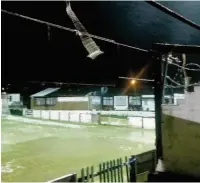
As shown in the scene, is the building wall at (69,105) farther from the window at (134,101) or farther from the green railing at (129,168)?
the green railing at (129,168)

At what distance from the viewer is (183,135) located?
23.7 ft

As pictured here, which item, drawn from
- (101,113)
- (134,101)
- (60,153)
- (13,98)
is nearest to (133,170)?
(60,153)

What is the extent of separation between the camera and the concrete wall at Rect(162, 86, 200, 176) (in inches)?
277

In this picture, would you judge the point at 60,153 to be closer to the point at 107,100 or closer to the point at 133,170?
→ the point at 133,170

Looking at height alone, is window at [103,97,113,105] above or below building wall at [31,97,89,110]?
above

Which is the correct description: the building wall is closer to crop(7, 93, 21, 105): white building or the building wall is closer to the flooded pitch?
crop(7, 93, 21, 105): white building

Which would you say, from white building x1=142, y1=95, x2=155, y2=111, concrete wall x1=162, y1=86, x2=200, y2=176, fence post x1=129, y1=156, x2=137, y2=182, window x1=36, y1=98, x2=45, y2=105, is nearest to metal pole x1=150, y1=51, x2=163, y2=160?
concrete wall x1=162, y1=86, x2=200, y2=176

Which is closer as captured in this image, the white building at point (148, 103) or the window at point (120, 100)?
the white building at point (148, 103)

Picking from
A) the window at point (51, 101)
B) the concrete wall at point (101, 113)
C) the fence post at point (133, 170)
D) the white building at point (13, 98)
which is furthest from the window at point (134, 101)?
the fence post at point (133, 170)

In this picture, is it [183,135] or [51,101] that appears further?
[51,101]

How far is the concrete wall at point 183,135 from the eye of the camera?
7.04m

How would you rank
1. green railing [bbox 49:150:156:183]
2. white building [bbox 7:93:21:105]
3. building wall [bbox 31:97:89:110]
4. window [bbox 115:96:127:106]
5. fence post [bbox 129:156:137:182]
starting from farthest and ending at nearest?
1. white building [bbox 7:93:21:105]
2. building wall [bbox 31:97:89:110]
3. window [bbox 115:96:127:106]
4. fence post [bbox 129:156:137:182]
5. green railing [bbox 49:150:156:183]

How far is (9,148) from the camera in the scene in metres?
18.1

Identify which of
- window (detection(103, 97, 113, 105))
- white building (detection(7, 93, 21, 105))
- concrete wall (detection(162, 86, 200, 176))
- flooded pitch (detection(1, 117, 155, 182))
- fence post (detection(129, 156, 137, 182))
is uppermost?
white building (detection(7, 93, 21, 105))
